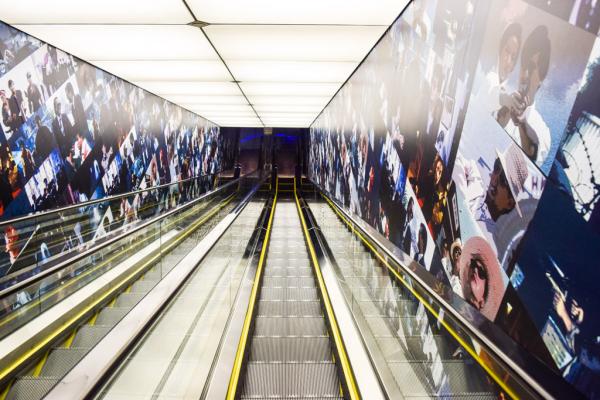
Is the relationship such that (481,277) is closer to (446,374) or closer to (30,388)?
(446,374)

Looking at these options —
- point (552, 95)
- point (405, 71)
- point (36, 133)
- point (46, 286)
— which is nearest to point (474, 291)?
point (552, 95)

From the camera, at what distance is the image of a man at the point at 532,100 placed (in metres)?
1.79

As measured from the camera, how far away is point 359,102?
6273mm

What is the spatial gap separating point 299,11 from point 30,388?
3.75 meters

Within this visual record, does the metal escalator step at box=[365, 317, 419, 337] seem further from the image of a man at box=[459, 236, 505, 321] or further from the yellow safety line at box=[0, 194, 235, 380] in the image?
the yellow safety line at box=[0, 194, 235, 380]

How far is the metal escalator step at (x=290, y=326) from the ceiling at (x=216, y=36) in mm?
3158

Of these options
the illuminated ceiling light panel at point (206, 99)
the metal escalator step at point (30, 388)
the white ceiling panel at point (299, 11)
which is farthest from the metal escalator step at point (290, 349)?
the illuminated ceiling light panel at point (206, 99)

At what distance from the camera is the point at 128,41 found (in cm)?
464

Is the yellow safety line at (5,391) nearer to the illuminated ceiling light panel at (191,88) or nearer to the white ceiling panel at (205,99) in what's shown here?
the illuminated ceiling light panel at (191,88)

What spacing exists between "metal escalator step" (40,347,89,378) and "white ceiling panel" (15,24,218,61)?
319 cm

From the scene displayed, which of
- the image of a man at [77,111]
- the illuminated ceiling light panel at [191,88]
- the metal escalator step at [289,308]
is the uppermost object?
the illuminated ceiling light panel at [191,88]

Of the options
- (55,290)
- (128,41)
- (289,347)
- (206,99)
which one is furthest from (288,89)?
(55,290)

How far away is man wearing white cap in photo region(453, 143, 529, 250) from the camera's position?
1979mm

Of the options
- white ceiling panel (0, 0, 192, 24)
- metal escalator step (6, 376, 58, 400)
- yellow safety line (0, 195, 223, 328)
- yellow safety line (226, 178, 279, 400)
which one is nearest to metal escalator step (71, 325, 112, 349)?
yellow safety line (0, 195, 223, 328)
